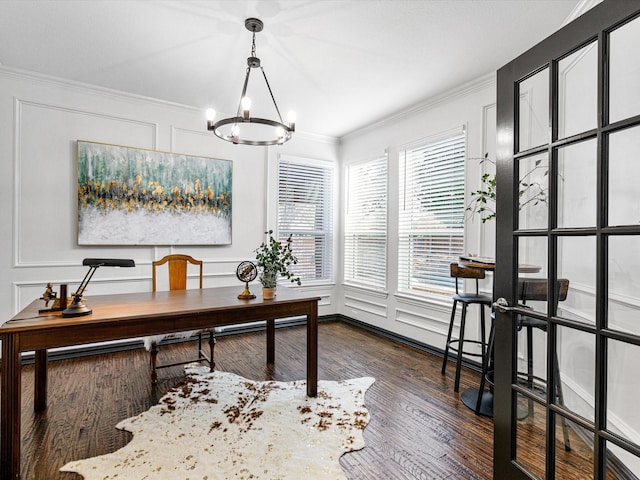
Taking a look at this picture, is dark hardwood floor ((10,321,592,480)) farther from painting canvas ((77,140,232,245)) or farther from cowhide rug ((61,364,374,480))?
painting canvas ((77,140,232,245))

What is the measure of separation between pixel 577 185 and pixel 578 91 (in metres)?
0.37

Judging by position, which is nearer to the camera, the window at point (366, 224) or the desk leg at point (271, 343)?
the desk leg at point (271, 343)

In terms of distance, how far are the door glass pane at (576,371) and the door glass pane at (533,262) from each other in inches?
5.7

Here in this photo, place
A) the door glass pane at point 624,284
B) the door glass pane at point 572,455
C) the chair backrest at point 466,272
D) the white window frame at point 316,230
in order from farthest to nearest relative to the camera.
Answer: the white window frame at point 316,230 < the chair backrest at point 466,272 < the door glass pane at point 572,455 < the door glass pane at point 624,284

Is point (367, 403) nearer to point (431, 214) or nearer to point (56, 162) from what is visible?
point (431, 214)

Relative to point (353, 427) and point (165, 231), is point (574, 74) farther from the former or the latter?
point (165, 231)

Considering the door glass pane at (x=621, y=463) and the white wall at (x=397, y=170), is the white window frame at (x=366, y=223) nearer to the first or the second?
the white wall at (x=397, y=170)

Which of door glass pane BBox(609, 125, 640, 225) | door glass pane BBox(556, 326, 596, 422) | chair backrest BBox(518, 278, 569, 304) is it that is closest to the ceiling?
door glass pane BBox(609, 125, 640, 225)

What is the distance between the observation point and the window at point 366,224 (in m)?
4.54

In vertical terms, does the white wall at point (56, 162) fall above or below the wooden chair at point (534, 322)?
above

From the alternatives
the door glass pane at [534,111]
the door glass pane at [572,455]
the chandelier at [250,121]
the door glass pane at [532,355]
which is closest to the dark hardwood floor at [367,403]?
the door glass pane at [572,455]

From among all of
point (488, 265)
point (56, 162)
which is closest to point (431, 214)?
point (488, 265)

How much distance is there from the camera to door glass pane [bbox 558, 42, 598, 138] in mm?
1281

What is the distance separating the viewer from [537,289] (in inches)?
59.0
